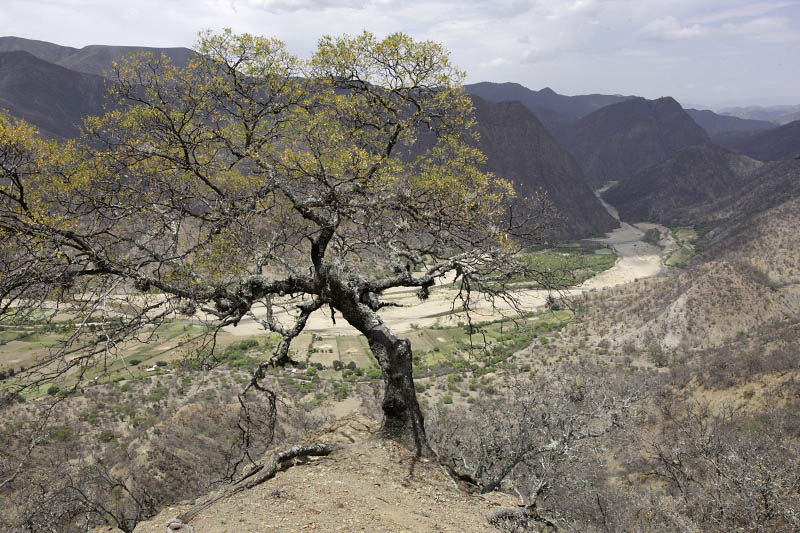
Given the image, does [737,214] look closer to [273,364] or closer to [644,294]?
[644,294]

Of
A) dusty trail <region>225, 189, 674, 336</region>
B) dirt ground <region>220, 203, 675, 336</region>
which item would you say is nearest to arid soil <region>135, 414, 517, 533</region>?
dusty trail <region>225, 189, 674, 336</region>

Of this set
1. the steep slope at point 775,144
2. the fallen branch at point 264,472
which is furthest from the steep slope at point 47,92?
the steep slope at point 775,144

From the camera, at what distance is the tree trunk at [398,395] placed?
7.73 m

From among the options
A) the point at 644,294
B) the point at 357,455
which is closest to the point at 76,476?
the point at 357,455

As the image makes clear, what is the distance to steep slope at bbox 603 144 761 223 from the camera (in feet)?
407

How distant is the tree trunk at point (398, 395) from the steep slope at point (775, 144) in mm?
219145

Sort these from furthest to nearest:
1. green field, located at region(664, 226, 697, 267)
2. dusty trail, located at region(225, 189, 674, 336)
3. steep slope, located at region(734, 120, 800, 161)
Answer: steep slope, located at region(734, 120, 800, 161) < green field, located at region(664, 226, 697, 267) < dusty trail, located at region(225, 189, 674, 336)

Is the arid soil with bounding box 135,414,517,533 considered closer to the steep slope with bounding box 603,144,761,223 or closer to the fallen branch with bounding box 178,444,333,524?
the fallen branch with bounding box 178,444,333,524

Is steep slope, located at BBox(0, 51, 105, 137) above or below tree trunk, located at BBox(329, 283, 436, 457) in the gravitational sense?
above

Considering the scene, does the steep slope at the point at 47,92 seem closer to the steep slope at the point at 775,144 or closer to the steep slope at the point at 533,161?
the steep slope at the point at 533,161

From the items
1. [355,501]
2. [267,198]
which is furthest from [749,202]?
[355,501]

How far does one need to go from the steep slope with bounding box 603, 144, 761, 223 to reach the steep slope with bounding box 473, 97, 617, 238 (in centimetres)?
1386

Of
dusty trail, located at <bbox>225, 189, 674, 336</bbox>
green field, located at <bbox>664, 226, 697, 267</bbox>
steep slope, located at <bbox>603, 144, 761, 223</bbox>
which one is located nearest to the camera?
dusty trail, located at <bbox>225, 189, 674, 336</bbox>

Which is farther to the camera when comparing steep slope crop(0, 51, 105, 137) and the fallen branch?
steep slope crop(0, 51, 105, 137)
